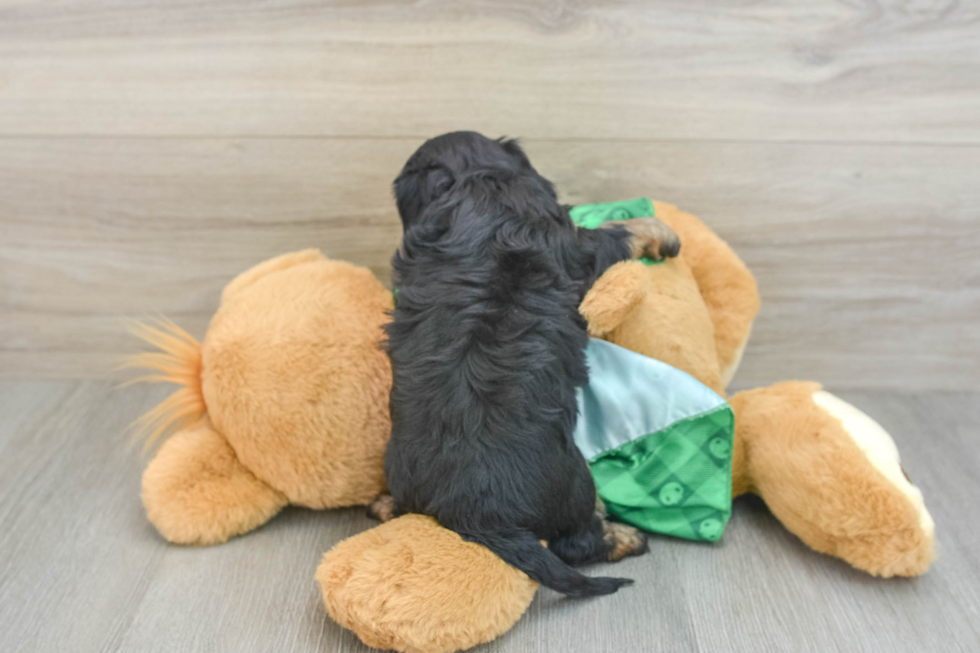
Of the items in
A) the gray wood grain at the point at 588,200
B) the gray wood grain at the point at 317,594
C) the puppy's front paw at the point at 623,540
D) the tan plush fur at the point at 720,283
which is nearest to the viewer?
the gray wood grain at the point at 317,594

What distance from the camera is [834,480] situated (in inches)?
37.4

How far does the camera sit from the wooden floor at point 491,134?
1.03 meters

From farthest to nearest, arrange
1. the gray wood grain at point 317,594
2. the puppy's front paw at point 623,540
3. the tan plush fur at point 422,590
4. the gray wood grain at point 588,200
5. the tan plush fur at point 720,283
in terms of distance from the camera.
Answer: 1. the gray wood grain at point 588,200
2. the tan plush fur at point 720,283
3. the puppy's front paw at point 623,540
4. the gray wood grain at point 317,594
5. the tan plush fur at point 422,590

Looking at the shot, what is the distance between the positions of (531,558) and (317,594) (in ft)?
1.06

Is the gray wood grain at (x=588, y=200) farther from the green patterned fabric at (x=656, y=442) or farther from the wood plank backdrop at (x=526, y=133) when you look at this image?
the green patterned fabric at (x=656, y=442)

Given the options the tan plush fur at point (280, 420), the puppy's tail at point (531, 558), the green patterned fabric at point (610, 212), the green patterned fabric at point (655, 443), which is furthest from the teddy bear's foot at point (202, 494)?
the green patterned fabric at point (610, 212)

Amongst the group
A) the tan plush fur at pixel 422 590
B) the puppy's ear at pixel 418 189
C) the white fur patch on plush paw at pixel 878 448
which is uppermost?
the puppy's ear at pixel 418 189

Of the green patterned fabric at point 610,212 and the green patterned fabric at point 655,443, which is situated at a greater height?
the green patterned fabric at point 610,212

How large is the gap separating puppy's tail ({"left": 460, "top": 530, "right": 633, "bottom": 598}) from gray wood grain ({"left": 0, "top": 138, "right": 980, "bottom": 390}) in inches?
25.1

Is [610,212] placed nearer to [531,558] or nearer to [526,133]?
[526,133]

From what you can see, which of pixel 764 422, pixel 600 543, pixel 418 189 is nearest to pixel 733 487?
pixel 764 422

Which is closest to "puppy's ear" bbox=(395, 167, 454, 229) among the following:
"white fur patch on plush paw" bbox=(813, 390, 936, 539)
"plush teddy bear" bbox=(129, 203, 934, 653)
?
"plush teddy bear" bbox=(129, 203, 934, 653)

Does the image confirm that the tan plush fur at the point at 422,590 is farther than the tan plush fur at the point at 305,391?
No

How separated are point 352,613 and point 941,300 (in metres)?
1.19
